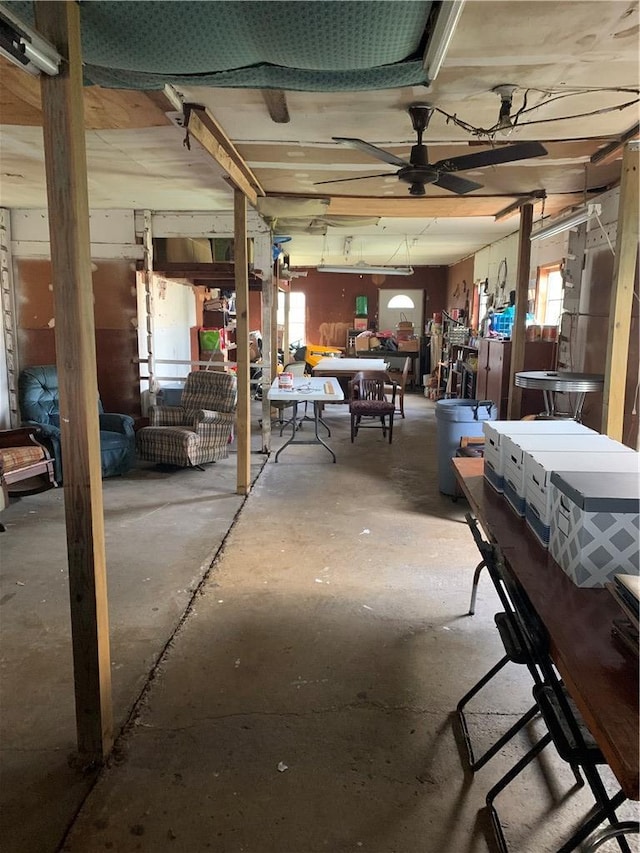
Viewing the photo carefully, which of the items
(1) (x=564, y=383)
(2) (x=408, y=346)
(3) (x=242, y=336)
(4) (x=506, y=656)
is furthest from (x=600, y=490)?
(2) (x=408, y=346)

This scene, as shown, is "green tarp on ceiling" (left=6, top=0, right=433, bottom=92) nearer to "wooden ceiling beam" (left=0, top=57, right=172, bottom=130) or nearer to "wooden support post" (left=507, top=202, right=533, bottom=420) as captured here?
"wooden ceiling beam" (left=0, top=57, right=172, bottom=130)

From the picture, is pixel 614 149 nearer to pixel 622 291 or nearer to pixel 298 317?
pixel 622 291

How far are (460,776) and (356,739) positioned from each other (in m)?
0.37

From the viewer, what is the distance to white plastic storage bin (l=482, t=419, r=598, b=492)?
2248mm

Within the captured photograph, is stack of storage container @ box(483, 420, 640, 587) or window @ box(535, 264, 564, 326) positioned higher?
window @ box(535, 264, 564, 326)

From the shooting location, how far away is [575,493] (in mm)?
1479

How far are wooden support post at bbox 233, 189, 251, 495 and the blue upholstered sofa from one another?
1.23 m

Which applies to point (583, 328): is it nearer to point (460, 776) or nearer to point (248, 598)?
point (248, 598)

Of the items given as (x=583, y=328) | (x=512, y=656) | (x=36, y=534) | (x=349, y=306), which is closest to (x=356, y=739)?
(x=512, y=656)

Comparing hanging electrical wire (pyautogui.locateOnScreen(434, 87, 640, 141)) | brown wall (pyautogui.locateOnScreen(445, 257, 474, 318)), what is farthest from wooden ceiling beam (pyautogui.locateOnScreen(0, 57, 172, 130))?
brown wall (pyautogui.locateOnScreen(445, 257, 474, 318))

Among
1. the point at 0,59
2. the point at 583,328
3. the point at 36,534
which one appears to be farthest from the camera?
the point at 583,328

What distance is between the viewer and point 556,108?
10.1 feet

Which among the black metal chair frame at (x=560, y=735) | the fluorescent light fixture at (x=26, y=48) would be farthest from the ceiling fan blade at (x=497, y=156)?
the black metal chair frame at (x=560, y=735)

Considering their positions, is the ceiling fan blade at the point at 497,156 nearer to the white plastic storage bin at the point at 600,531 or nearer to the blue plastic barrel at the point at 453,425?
the blue plastic barrel at the point at 453,425
